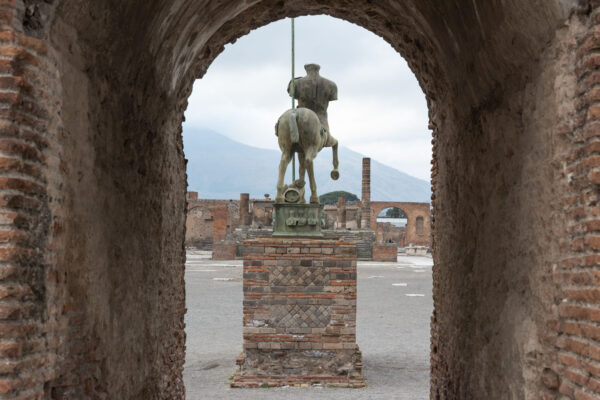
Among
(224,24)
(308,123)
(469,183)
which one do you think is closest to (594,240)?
(469,183)

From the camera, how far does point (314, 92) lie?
1051 centimetres

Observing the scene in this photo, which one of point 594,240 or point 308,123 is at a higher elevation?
point 308,123

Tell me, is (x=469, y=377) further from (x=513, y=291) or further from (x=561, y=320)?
(x=561, y=320)

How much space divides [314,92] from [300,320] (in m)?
4.27

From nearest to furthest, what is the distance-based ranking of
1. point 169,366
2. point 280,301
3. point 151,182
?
point 151,182 < point 169,366 < point 280,301

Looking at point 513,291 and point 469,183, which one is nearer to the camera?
point 513,291

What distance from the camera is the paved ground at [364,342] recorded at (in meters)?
7.27

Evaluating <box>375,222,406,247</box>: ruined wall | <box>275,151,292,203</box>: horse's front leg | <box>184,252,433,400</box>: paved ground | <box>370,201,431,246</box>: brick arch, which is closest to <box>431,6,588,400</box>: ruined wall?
<box>184,252,433,400</box>: paved ground

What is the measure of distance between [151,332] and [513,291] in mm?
2556

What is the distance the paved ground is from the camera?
7.27 metres

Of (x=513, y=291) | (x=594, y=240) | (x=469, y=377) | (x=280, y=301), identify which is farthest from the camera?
(x=280, y=301)

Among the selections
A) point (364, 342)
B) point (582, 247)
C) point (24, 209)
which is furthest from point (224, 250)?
point (582, 247)

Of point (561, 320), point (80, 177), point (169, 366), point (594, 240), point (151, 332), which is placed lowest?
point (169, 366)

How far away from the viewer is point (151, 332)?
14.9ft
